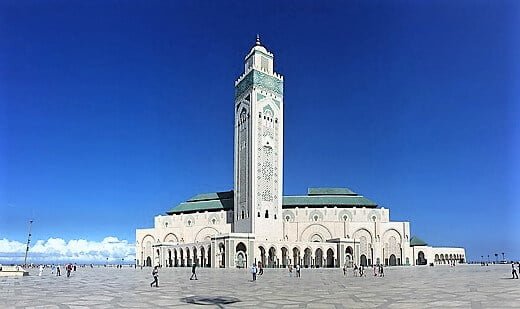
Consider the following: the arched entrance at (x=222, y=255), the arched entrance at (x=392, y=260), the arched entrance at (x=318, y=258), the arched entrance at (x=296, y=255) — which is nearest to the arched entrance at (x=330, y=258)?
the arched entrance at (x=318, y=258)

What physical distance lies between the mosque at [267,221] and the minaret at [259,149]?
0.15 meters

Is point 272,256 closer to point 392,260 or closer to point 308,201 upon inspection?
point 308,201

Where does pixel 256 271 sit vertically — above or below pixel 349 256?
below

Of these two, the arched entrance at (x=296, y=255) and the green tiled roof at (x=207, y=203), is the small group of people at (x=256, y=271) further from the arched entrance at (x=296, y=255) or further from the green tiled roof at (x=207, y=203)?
the green tiled roof at (x=207, y=203)

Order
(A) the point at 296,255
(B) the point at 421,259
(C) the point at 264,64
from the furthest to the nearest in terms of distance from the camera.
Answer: (B) the point at 421,259
(C) the point at 264,64
(A) the point at 296,255

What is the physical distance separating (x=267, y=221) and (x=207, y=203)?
16.9m

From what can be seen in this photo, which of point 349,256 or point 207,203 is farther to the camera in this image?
point 207,203

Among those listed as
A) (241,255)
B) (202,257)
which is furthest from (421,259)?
(202,257)

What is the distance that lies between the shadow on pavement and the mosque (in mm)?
49587

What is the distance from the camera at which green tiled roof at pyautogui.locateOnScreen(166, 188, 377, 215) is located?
280 feet

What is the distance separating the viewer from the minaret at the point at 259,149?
75.6m

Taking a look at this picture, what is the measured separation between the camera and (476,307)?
49.3ft

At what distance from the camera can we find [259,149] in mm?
76688

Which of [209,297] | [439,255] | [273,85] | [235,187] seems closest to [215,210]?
[235,187]
